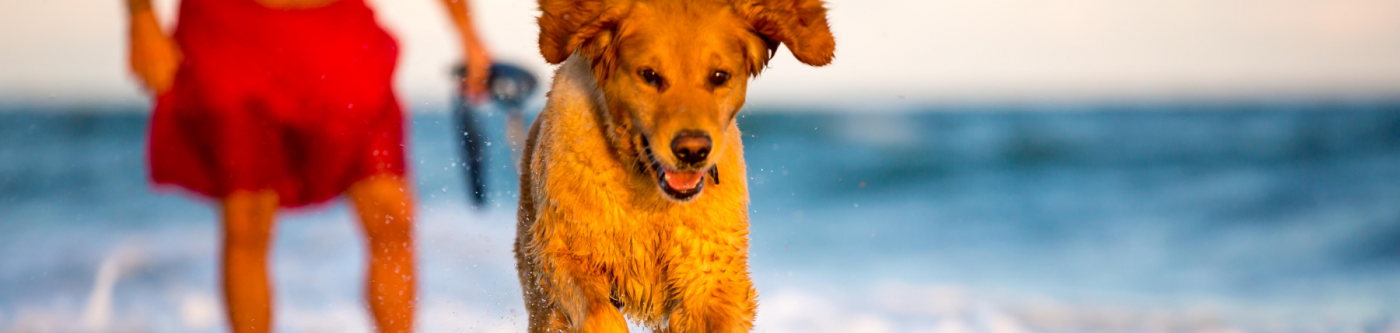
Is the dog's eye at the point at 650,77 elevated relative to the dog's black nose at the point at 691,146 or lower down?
elevated

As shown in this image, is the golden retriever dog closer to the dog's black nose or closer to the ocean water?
the dog's black nose

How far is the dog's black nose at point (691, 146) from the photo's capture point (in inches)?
75.8

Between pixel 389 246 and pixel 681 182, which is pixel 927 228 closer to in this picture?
pixel 389 246

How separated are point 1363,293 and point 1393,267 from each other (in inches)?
33.2

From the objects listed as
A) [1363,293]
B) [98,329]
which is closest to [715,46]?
[98,329]

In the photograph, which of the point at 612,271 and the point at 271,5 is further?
the point at 271,5

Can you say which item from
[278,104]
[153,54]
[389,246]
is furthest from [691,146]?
[153,54]

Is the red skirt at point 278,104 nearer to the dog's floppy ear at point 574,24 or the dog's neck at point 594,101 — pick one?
the dog's neck at point 594,101

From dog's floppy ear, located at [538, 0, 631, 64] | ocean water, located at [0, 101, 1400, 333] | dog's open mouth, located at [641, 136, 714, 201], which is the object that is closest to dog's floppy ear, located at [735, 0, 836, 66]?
dog's floppy ear, located at [538, 0, 631, 64]

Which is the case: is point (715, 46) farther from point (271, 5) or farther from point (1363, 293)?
point (1363, 293)

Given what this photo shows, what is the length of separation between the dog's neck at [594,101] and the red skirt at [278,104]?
3.28 ft

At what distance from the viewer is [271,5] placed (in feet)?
9.82

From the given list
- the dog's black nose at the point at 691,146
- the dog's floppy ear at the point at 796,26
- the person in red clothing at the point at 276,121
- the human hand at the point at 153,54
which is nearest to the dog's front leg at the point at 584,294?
the dog's black nose at the point at 691,146

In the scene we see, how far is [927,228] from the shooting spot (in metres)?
8.42
